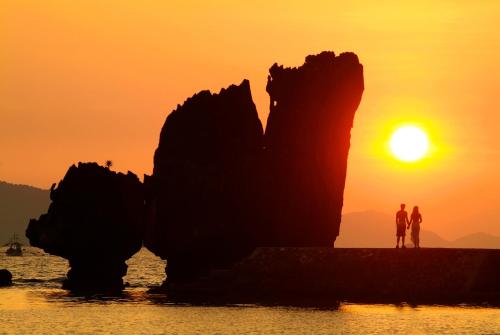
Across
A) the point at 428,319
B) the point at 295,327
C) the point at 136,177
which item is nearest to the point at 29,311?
the point at 295,327

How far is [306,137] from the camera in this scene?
11169cm

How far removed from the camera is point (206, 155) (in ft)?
344

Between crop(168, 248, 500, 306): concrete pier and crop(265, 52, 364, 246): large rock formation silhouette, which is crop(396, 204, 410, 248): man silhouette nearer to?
crop(168, 248, 500, 306): concrete pier

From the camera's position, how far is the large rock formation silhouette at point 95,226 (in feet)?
348

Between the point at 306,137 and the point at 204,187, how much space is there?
13318 mm

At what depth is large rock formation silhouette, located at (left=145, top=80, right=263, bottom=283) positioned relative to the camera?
103625 millimetres

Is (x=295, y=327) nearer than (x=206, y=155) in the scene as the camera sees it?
Yes

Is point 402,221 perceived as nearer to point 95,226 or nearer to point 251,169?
point 251,169

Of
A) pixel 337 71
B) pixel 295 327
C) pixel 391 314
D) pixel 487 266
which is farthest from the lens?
pixel 337 71

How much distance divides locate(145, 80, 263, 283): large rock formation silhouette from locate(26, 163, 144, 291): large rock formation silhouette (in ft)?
6.17

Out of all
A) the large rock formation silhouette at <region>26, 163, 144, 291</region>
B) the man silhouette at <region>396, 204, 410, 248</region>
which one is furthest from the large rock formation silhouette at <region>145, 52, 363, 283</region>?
the man silhouette at <region>396, 204, 410, 248</region>

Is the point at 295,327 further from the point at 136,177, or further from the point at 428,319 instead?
the point at 136,177

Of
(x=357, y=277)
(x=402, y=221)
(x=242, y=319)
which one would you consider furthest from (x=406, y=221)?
(x=242, y=319)

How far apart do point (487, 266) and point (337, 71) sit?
132 feet
